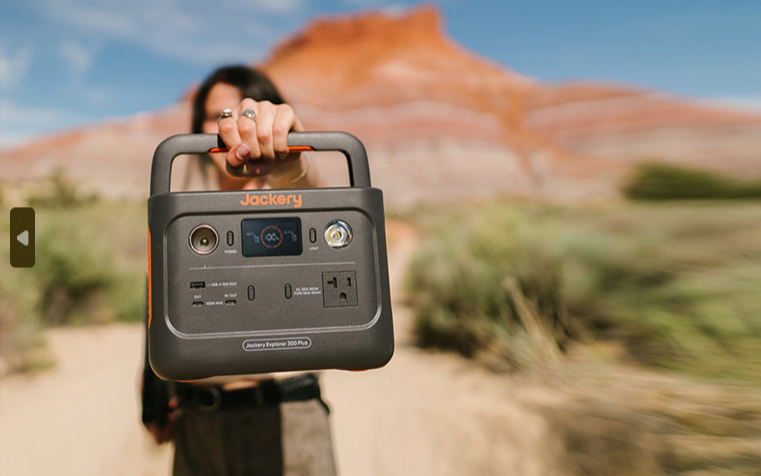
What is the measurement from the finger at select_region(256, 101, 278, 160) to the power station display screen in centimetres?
12

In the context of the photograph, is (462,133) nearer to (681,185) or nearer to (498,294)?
(498,294)

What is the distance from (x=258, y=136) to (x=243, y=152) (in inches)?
1.5

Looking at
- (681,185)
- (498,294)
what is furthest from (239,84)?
(498,294)

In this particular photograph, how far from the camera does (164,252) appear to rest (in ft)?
2.52

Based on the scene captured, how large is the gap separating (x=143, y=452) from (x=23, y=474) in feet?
1.85

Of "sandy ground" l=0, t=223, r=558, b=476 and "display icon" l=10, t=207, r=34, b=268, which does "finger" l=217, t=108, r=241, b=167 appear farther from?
"sandy ground" l=0, t=223, r=558, b=476

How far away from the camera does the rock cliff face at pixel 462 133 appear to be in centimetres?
3388

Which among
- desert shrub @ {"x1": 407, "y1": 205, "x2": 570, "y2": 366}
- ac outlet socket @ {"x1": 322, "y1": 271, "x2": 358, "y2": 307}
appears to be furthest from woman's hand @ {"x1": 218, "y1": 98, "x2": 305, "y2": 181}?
desert shrub @ {"x1": 407, "y1": 205, "x2": 570, "y2": 366}

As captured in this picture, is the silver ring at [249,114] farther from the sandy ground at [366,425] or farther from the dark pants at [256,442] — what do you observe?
the sandy ground at [366,425]

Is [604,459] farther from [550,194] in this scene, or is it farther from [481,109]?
[481,109]

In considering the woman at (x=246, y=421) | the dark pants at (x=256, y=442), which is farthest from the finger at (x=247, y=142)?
the dark pants at (x=256, y=442)

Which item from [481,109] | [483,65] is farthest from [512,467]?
[483,65]

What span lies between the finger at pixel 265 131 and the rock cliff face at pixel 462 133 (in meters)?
25.5

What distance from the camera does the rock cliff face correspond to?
3388 centimetres
